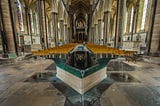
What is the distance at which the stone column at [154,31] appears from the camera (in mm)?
6848

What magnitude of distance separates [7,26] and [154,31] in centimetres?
1103

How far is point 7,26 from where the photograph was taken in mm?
7094

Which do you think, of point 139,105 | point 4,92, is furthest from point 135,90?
point 4,92

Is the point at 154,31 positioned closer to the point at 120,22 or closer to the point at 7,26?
the point at 120,22

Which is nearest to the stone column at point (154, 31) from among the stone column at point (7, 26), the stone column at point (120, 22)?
the stone column at point (120, 22)

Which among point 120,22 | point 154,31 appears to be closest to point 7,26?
point 120,22

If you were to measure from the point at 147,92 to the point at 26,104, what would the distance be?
3550 mm

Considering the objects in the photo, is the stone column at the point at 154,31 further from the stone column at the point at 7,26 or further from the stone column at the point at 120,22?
the stone column at the point at 7,26

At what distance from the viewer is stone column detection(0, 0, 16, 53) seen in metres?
6.93

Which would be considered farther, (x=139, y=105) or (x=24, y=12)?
(x=24, y=12)

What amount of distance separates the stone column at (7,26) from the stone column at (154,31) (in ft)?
35.3

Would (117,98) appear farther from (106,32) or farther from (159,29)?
(106,32)

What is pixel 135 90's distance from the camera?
3129 millimetres

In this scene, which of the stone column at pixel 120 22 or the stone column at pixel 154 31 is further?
the stone column at pixel 120 22
